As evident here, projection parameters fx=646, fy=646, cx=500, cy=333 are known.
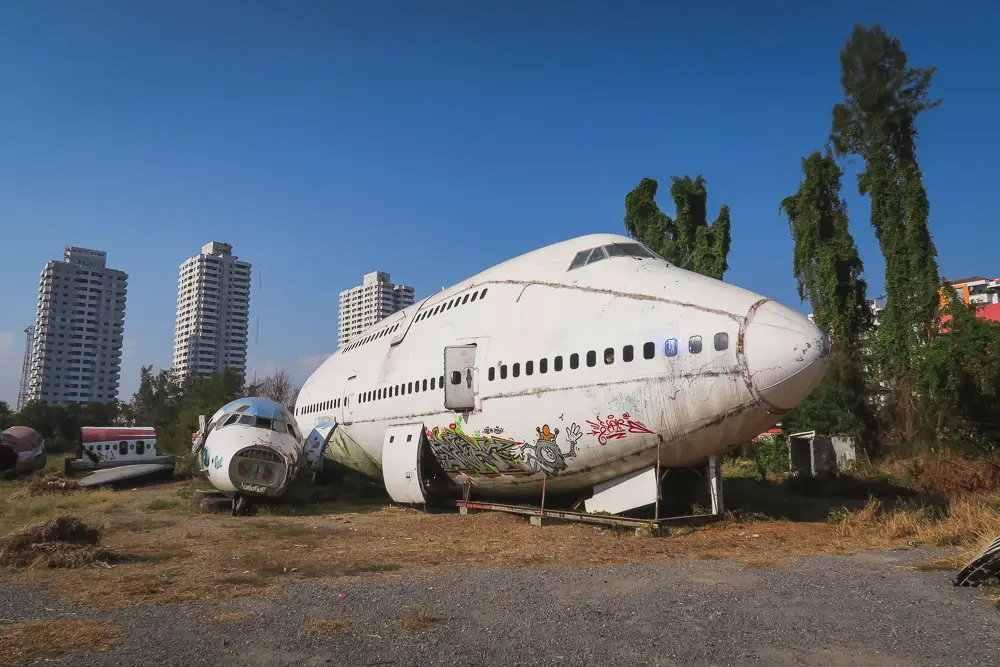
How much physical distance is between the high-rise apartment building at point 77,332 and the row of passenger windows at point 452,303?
147130mm

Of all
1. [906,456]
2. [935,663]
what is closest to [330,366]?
[935,663]

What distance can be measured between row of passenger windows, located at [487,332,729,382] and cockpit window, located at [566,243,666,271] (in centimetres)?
256

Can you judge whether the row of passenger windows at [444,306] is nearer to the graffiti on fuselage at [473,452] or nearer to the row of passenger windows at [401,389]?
the row of passenger windows at [401,389]

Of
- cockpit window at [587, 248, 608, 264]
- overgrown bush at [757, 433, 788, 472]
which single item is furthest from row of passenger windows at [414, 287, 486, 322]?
overgrown bush at [757, 433, 788, 472]

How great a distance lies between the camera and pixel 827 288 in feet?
119

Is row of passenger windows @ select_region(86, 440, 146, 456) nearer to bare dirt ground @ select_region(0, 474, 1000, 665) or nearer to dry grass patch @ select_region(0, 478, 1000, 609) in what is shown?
dry grass patch @ select_region(0, 478, 1000, 609)

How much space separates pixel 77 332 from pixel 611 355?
6329 inches

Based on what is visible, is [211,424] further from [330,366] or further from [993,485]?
[993,485]

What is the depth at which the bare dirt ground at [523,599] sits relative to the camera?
5.43 meters

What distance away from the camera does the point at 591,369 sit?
12758mm

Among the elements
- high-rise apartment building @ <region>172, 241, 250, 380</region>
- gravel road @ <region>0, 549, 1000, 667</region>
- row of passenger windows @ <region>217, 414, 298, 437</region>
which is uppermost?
high-rise apartment building @ <region>172, 241, 250, 380</region>

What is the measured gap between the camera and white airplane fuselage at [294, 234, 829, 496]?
1141cm

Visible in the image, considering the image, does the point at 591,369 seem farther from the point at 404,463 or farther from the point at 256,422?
the point at 256,422

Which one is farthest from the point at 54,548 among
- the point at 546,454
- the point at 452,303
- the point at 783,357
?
the point at 783,357
